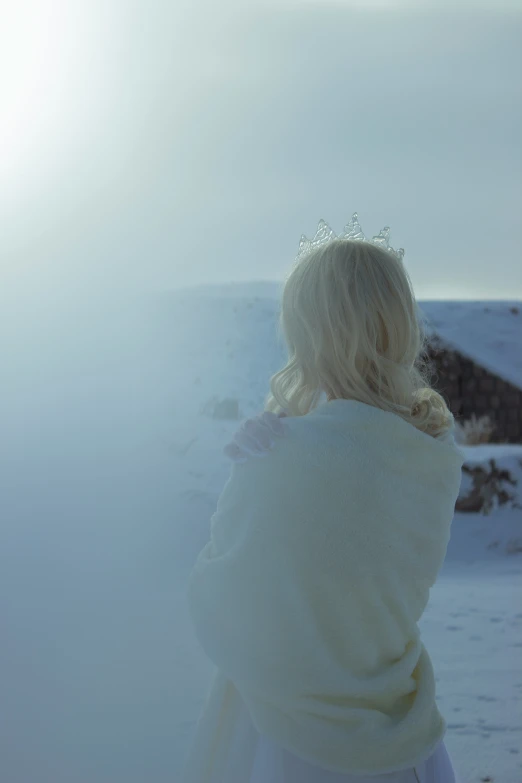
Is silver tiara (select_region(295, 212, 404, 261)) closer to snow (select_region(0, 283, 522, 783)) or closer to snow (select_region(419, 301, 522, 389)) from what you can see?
snow (select_region(0, 283, 522, 783))

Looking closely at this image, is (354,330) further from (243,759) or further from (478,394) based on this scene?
(478,394)

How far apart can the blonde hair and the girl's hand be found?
0.19 m

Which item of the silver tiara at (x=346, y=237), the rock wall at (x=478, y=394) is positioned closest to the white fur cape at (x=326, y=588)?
the silver tiara at (x=346, y=237)

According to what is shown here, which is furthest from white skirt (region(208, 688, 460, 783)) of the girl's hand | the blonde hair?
the blonde hair

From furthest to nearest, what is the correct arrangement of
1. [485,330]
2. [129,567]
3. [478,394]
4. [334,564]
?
[485,330]
[478,394]
[129,567]
[334,564]

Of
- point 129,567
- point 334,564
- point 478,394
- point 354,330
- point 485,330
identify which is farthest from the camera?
point 485,330

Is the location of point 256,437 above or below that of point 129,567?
above

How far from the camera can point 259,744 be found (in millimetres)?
1611

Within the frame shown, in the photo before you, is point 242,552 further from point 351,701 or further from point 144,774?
point 144,774

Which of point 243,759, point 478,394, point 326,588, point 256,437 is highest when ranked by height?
point 256,437

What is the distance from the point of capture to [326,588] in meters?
1.51

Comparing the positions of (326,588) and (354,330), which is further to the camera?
(354,330)

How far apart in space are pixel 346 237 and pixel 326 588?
2.42 feet

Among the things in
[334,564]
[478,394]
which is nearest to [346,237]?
[334,564]
